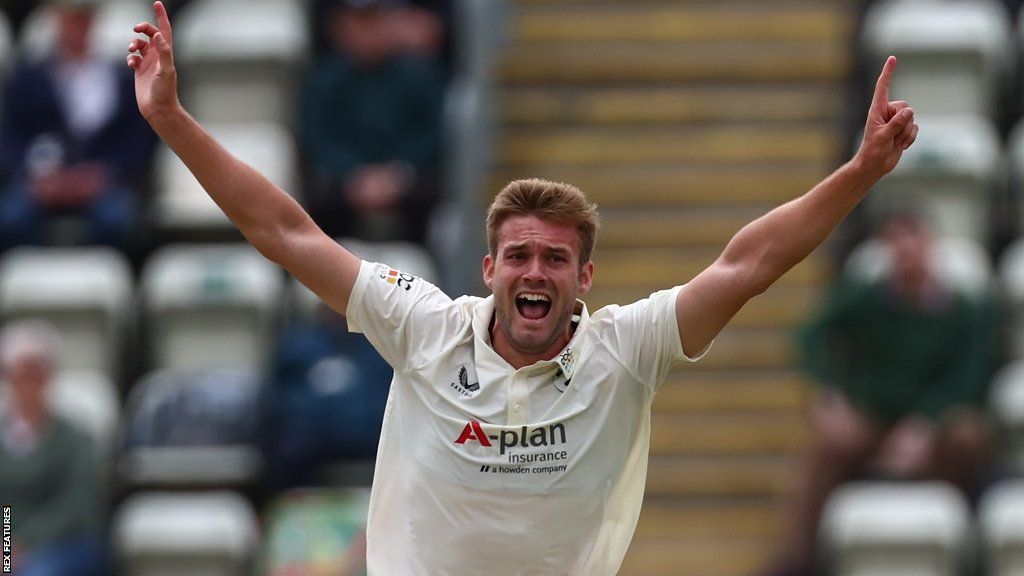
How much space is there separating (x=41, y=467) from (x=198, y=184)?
70.2 inches

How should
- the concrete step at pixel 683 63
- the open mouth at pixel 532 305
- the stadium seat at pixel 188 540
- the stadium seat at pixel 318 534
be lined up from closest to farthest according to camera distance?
the open mouth at pixel 532 305 < the stadium seat at pixel 318 534 < the stadium seat at pixel 188 540 < the concrete step at pixel 683 63

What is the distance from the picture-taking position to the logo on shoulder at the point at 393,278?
556 centimetres

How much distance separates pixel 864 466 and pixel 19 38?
557 centimetres

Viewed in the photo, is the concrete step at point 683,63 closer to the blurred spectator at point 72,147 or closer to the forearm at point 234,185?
the blurred spectator at point 72,147

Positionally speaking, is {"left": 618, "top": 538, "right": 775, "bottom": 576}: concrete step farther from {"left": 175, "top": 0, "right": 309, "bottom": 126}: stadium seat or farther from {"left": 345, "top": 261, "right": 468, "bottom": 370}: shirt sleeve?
{"left": 345, "top": 261, "right": 468, "bottom": 370}: shirt sleeve

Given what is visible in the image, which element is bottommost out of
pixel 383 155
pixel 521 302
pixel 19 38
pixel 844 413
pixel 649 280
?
pixel 521 302

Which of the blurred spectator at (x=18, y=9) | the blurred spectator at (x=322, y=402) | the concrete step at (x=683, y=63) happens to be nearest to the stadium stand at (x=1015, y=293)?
the concrete step at (x=683, y=63)

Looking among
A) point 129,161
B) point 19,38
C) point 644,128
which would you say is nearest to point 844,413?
point 644,128

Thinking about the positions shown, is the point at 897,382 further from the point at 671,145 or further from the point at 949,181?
the point at 671,145

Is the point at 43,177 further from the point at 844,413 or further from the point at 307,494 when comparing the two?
the point at 844,413

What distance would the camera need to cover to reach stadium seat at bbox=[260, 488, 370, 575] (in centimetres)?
919

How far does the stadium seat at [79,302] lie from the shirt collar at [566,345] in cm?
510

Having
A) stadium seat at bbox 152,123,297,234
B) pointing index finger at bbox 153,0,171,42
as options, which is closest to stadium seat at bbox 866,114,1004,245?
stadium seat at bbox 152,123,297,234

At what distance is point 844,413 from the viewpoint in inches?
380
